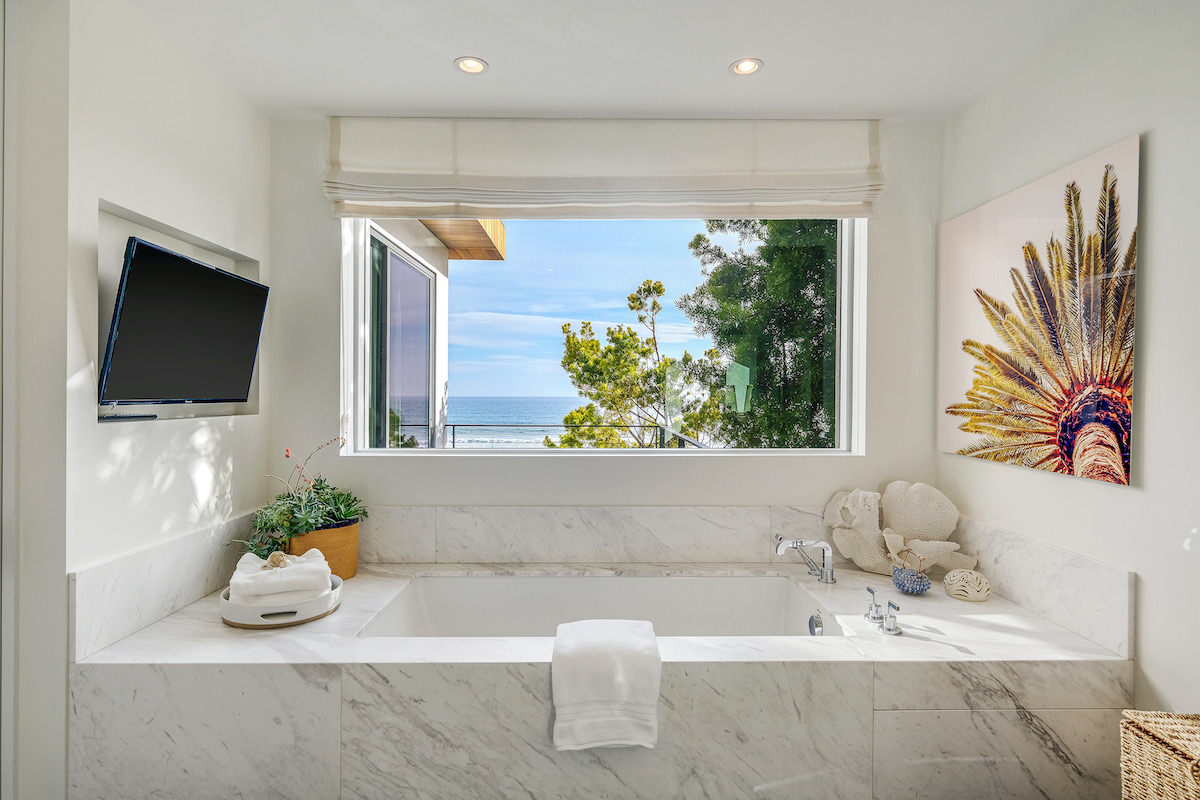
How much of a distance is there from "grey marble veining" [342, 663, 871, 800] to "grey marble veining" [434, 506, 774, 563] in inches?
33.2

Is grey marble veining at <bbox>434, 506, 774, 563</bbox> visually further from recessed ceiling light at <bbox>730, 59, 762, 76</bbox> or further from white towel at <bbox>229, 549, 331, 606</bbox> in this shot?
recessed ceiling light at <bbox>730, 59, 762, 76</bbox>

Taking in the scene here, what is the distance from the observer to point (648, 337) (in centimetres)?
255

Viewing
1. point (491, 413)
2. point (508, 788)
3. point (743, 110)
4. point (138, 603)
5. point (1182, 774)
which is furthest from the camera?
point (491, 413)

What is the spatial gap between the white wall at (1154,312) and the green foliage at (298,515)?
237 centimetres

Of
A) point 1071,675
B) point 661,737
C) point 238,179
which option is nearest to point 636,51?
point 238,179

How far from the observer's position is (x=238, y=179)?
7.22ft

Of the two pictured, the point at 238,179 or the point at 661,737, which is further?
the point at 238,179

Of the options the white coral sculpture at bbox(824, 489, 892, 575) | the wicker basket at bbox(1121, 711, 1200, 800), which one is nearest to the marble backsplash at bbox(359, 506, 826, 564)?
the white coral sculpture at bbox(824, 489, 892, 575)

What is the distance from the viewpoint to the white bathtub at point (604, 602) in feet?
7.58

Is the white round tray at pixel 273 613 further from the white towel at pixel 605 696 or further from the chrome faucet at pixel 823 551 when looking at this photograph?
the chrome faucet at pixel 823 551

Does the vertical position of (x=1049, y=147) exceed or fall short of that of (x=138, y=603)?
it exceeds it

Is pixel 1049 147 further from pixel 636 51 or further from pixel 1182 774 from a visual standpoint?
pixel 1182 774

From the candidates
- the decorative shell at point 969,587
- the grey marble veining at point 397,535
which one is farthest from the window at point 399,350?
the decorative shell at point 969,587

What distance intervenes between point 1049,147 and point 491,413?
212 centimetres
